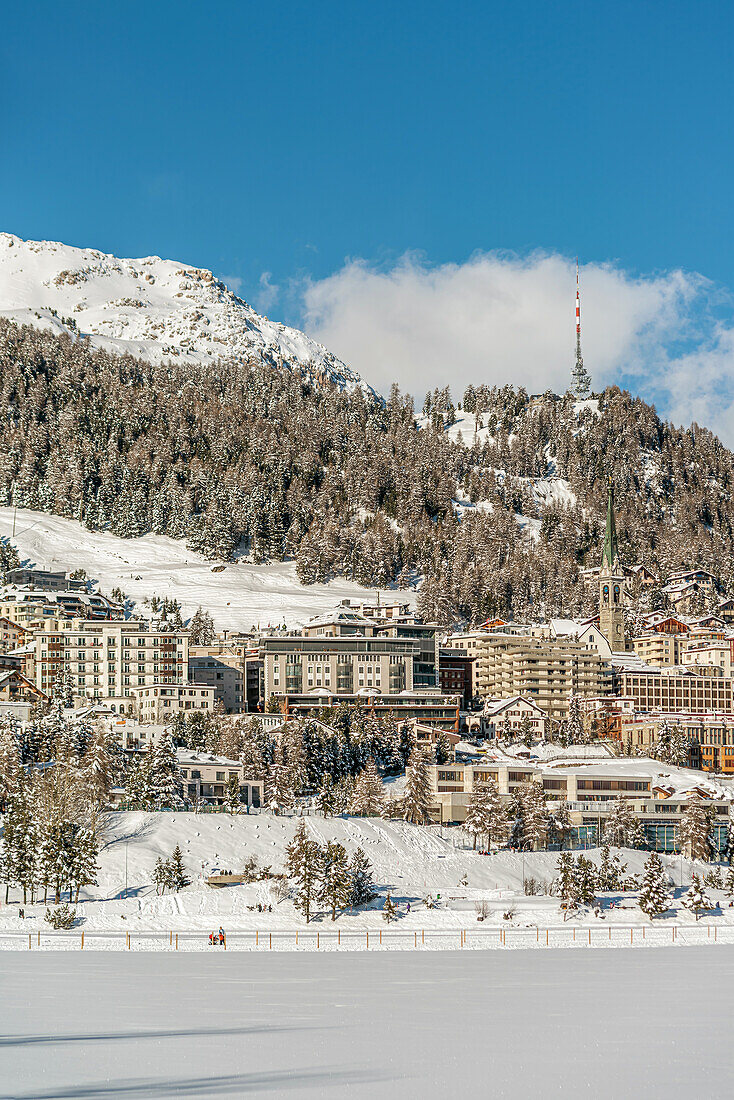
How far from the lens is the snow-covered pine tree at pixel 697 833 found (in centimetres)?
9038

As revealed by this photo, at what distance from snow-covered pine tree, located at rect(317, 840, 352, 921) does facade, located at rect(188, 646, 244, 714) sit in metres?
73.8

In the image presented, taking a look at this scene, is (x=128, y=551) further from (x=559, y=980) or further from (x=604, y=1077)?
(x=604, y=1077)

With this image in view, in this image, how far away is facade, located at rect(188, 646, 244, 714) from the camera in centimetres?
14125

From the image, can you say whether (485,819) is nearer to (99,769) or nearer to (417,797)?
(417,797)

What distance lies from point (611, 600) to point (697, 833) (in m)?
95.3

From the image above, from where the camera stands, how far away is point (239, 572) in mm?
186250

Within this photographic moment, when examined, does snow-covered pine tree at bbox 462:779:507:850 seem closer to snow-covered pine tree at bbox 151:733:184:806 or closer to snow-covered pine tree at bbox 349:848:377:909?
snow-covered pine tree at bbox 349:848:377:909

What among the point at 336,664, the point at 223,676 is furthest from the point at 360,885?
the point at 223,676

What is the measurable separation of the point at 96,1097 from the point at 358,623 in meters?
119

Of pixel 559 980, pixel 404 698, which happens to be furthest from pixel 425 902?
pixel 404 698

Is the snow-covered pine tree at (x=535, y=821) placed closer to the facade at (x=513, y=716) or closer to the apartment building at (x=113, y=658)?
the facade at (x=513, y=716)

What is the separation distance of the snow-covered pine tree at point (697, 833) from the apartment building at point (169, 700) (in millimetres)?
51551

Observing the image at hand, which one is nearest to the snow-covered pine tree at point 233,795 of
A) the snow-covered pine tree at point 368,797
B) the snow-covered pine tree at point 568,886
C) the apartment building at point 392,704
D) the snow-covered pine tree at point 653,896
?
the snow-covered pine tree at point 368,797

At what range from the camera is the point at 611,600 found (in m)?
185
